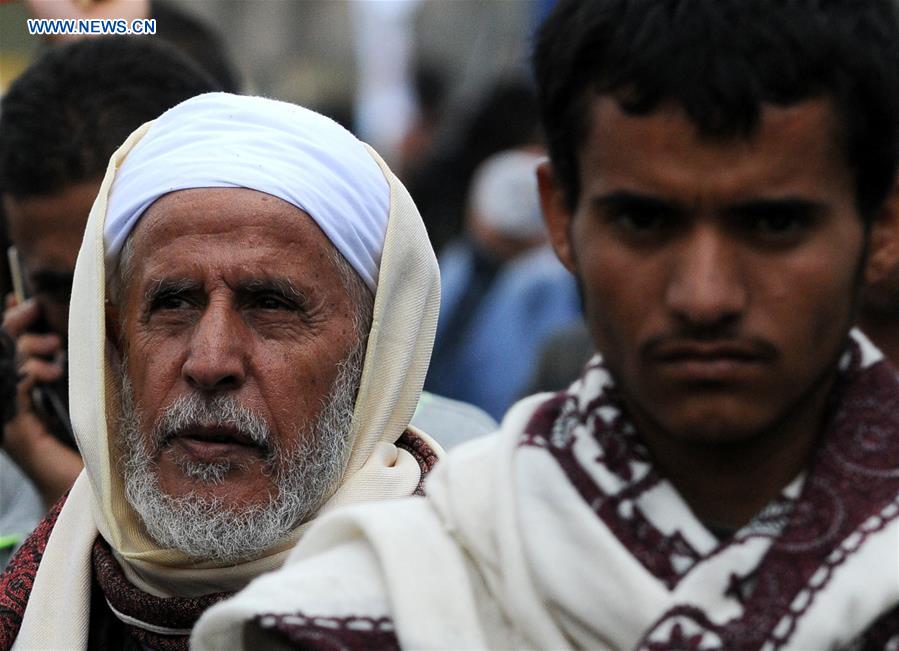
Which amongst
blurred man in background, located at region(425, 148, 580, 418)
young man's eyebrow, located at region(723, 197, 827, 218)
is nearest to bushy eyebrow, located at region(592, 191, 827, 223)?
young man's eyebrow, located at region(723, 197, 827, 218)

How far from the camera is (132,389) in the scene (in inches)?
148

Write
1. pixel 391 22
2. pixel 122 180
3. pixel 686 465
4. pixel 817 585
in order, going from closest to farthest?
1. pixel 817 585
2. pixel 686 465
3. pixel 122 180
4. pixel 391 22

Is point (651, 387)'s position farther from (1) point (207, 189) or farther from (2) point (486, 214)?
(2) point (486, 214)

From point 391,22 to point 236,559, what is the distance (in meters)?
16.7

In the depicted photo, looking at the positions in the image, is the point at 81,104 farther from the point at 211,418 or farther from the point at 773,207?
the point at 773,207

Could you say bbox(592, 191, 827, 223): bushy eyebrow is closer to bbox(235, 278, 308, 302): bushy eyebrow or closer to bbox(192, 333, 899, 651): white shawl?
bbox(192, 333, 899, 651): white shawl

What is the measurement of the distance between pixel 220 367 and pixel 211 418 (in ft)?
0.35

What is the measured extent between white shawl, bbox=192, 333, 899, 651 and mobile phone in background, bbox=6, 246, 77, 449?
2.49m

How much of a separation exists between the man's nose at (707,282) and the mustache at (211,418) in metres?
1.46

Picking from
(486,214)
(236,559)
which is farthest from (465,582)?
(486,214)

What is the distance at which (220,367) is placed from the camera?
3.53m

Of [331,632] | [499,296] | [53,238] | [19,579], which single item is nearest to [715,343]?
[331,632]

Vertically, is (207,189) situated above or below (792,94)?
below

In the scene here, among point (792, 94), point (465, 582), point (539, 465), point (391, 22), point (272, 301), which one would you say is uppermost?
point (792, 94)
